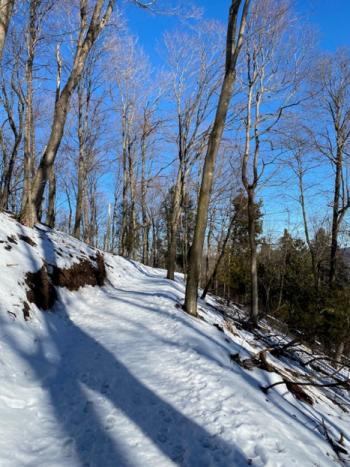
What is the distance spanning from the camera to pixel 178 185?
14812 mm

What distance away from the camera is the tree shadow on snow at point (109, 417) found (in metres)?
2.90

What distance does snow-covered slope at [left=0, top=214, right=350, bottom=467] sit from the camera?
9.67 ft

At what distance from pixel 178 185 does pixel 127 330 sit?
9.86m

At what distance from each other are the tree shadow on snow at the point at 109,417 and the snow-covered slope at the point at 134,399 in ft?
0.04

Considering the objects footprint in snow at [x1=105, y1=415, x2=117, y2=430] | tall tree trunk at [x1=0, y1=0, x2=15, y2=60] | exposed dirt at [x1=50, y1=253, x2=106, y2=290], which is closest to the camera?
footprint in snow at [x1=105, y1=415, x2=117, y2=430]

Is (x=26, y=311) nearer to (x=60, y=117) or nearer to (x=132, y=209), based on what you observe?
(x=60, y=117)

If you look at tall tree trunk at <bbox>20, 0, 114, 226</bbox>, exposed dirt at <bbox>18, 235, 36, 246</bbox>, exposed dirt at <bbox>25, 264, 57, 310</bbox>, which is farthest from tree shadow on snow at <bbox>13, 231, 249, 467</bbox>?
tall tree trunk at <bbox>20, 0, 114, 226</bbox>

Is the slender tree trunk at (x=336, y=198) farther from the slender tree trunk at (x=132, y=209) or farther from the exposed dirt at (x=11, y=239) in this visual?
the exposed dirt at (x=11, y=239)

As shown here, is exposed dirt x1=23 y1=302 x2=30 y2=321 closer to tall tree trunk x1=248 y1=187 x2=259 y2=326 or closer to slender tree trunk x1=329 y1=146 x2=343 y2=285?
tall tree trunk x1=248 y1=187 x2=259 y2=326

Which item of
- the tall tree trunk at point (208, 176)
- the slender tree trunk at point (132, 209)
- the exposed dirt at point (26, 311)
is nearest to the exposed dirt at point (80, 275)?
the exposed dirt at point (26, 311)

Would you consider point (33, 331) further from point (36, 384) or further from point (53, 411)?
point (53, 411)

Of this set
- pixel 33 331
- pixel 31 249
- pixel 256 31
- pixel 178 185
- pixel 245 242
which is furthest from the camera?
pixel 245 242

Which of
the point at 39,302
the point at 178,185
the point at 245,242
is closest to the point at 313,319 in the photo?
the point at 178,185

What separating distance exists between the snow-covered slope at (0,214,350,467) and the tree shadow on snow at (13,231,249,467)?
0.04 ft
